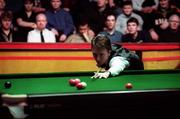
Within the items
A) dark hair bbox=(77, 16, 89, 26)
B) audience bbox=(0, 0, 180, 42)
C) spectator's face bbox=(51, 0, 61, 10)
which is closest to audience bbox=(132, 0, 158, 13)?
audience bbox=(0, 0, 180, 42)

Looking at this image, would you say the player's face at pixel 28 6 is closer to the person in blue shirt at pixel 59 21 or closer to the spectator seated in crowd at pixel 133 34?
the person in blue shirt at pixel 59 21

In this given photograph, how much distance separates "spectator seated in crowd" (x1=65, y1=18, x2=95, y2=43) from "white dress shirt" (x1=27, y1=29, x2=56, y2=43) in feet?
0.87

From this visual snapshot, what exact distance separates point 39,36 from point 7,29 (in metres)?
0.53

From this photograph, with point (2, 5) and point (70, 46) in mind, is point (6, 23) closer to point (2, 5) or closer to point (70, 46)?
point (2, 5)

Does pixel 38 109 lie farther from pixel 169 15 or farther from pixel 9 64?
pixel 169 15

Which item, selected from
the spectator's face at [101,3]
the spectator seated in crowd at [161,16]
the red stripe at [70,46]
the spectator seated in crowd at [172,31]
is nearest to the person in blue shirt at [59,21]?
the red stripe at [70,46]

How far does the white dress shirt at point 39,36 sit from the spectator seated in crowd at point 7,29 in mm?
243

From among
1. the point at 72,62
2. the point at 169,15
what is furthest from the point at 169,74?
the point at 169,15

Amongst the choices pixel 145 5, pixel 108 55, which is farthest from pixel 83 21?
pixel 108 55

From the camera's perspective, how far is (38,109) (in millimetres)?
2496

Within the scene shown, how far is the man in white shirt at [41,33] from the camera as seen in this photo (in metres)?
5.86

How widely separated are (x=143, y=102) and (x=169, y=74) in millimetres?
1000

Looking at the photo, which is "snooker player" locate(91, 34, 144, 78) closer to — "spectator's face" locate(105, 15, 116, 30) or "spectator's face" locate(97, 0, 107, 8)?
"spectator's face" locate(105, 15, 116, 30)

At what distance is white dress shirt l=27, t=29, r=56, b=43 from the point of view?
5.81 m
